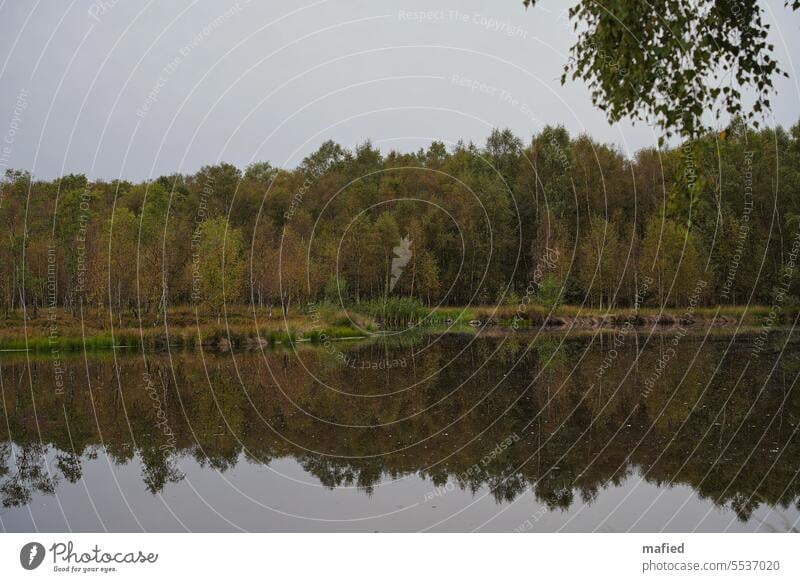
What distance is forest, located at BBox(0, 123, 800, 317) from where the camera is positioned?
24344 mm

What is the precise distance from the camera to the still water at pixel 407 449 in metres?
6.89

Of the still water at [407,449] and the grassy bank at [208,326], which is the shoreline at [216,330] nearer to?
the grassy bank at [208,326]

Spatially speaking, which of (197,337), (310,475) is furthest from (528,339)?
(310,475)

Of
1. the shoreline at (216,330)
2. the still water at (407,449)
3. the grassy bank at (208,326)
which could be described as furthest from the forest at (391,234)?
the still water at (407,449)

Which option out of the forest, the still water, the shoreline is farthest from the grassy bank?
the still water

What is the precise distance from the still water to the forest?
5237mm

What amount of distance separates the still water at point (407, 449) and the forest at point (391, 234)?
5.24m

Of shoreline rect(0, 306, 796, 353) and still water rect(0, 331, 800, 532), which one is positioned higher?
shoreline rect(0, 306, 796, 353)

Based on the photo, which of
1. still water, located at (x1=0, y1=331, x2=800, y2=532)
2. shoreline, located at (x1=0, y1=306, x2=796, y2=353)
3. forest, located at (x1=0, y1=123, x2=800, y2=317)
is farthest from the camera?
forest, located at (x1=0, y1=123, x2=800, y2=317)

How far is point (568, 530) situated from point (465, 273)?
90.4ft

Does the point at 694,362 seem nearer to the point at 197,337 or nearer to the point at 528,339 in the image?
the point at 528,339

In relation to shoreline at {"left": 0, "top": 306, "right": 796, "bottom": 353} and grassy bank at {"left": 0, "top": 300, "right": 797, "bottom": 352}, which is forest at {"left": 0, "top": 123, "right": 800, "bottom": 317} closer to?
grassy bank at {"left": 0, "top": 300, "right": 797, "bottom": 352}

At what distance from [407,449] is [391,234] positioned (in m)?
18.2

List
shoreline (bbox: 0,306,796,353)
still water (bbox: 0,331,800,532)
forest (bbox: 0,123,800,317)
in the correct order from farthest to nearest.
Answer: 1. forest (bbox: 0,123,800,317)
2. shoreline (bbox: 0,306,796,353)
3. still water (bbox: 0,331,800,532)
